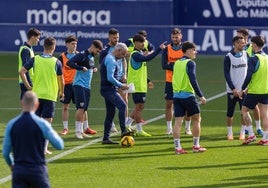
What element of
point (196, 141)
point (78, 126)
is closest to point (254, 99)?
point (196, 141)

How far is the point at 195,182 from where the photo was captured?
17.2 meters

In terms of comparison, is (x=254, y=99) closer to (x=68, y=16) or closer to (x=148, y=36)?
(x=148, y=36)

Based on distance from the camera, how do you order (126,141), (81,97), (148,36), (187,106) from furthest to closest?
(148,36) < (81,97) < (126,141) < (187,106)

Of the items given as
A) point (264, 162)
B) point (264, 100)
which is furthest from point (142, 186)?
point (264, 100)

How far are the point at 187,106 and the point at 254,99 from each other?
76.8 inches

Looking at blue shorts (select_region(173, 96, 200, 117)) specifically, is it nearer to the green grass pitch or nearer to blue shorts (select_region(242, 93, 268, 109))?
the green grass pitch

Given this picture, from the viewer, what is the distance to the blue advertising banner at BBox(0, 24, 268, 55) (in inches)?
1630

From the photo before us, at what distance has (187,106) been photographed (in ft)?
66.6

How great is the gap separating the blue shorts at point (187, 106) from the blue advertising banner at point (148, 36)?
20.9 meters

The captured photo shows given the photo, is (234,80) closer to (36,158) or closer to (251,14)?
(36,158)

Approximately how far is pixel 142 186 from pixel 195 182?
39.0 inches

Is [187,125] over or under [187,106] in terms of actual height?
under

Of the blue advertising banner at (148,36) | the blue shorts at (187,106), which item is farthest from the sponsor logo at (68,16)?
the blue shorts at (187,106)

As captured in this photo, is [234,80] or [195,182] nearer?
[195,182]
